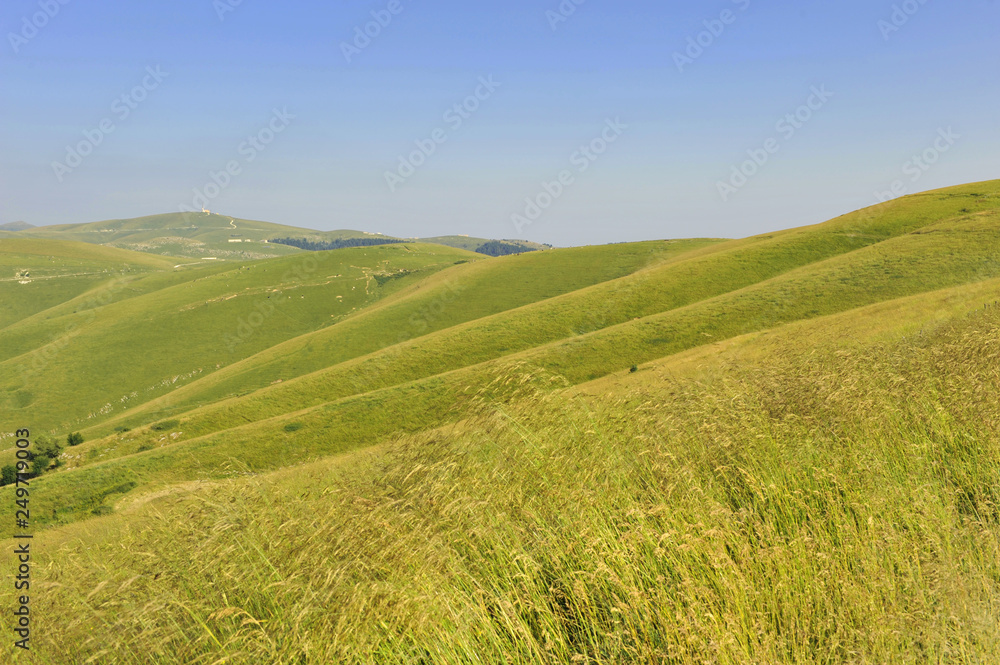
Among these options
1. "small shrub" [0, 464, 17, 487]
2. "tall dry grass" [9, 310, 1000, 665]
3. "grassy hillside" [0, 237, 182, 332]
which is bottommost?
"small shrub" [0, 464, 17, 487]

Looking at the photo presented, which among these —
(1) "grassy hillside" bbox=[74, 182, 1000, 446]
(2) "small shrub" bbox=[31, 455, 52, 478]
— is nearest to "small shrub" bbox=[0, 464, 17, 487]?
(2) "small shrub" bbox=[31, 455, 52, 478]

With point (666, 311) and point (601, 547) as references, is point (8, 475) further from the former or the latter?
point (666, 311)

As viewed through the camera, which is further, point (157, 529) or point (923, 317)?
point (923, 317)

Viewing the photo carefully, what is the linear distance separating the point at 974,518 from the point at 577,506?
13.5 feet

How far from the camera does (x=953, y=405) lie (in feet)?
22.7

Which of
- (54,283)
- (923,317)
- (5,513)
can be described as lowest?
(5,513)

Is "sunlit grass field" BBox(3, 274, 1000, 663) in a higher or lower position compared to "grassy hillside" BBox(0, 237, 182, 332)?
lower

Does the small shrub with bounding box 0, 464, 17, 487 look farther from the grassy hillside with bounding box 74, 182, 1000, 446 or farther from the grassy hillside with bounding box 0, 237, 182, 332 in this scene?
the grassy hillside with bounding box 0, 237, 182, 332

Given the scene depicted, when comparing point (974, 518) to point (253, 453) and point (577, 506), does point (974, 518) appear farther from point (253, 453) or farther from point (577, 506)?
point (253, 453)

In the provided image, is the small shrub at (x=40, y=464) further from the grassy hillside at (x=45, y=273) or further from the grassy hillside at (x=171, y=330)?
the grassy hillside at (x=45, y=273)

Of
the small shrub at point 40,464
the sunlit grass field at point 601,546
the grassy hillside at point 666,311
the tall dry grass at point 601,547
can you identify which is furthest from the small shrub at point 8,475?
the tall dry grass at point 601,547

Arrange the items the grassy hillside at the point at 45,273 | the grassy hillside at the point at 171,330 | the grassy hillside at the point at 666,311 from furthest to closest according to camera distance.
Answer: the grassy hillside at the point at 45,273 → the grassy hillside at the point at 171,330 → the grassy hillside at the point at 666,311

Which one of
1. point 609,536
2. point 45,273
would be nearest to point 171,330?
point 45,273

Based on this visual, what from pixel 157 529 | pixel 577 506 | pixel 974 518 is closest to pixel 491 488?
pixel 577 506
